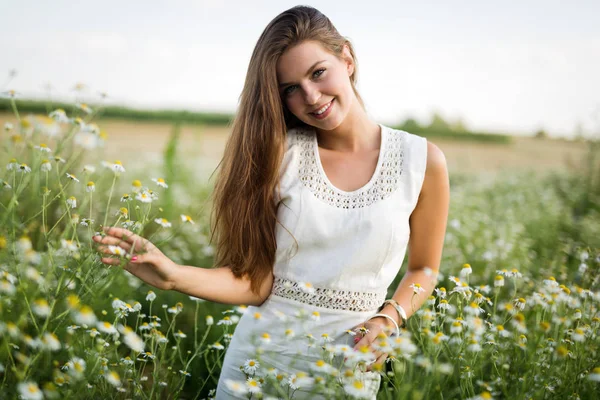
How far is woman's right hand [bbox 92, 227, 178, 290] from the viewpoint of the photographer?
4.58 feet

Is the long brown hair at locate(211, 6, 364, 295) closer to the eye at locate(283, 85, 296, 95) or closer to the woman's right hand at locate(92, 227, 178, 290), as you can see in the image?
the eye at locate(283, 85, 296, 95)

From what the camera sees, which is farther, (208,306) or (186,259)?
(186,259)

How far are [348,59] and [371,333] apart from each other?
3.21 ft

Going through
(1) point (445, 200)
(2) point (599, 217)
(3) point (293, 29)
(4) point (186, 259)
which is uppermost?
(3) point (293, 29)

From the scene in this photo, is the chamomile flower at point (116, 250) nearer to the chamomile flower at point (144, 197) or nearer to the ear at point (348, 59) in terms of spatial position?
the chamomile flower at point (144, 197)

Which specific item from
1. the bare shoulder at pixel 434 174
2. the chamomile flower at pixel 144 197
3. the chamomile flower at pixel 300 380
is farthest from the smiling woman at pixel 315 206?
the chamomile flower at pixel 144 197

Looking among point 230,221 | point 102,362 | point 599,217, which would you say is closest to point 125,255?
point 102,362

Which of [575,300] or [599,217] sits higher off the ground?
[575,300]

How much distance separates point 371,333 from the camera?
1.56 meters

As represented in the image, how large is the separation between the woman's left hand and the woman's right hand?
584mm

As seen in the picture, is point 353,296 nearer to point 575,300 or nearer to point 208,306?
point 575,300

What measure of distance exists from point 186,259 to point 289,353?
2840mm

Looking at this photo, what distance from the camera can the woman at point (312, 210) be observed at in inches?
69.4

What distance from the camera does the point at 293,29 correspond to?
1.78 m
